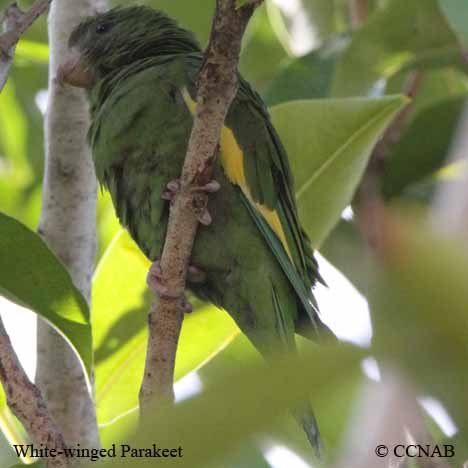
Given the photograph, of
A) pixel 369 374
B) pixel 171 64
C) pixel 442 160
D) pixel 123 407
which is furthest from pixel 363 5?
pixel 369 374

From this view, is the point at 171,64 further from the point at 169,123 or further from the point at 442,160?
the point at 442,160

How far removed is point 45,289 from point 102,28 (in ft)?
3.82

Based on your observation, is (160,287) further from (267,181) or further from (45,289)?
(267,181)

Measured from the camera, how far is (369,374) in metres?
0.57

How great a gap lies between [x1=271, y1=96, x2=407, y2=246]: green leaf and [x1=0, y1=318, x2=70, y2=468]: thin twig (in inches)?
43.5

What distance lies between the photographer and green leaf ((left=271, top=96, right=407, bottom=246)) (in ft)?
8.18

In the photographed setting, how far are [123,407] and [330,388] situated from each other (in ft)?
7.44

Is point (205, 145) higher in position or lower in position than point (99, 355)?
higher

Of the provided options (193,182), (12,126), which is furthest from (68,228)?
(12,126)

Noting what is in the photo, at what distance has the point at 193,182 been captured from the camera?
185 centimetres

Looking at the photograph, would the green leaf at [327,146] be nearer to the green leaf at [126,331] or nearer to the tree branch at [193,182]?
the green leaf at [126,331]

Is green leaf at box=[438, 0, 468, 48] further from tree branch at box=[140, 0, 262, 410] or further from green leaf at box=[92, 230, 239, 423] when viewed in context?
green leaf at box=[92, 230, 239, 423]

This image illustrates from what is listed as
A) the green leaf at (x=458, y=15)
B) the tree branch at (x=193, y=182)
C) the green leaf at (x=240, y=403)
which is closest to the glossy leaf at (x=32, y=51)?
the tree branch at (x=193, y=182)

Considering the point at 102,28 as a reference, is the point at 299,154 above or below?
below
